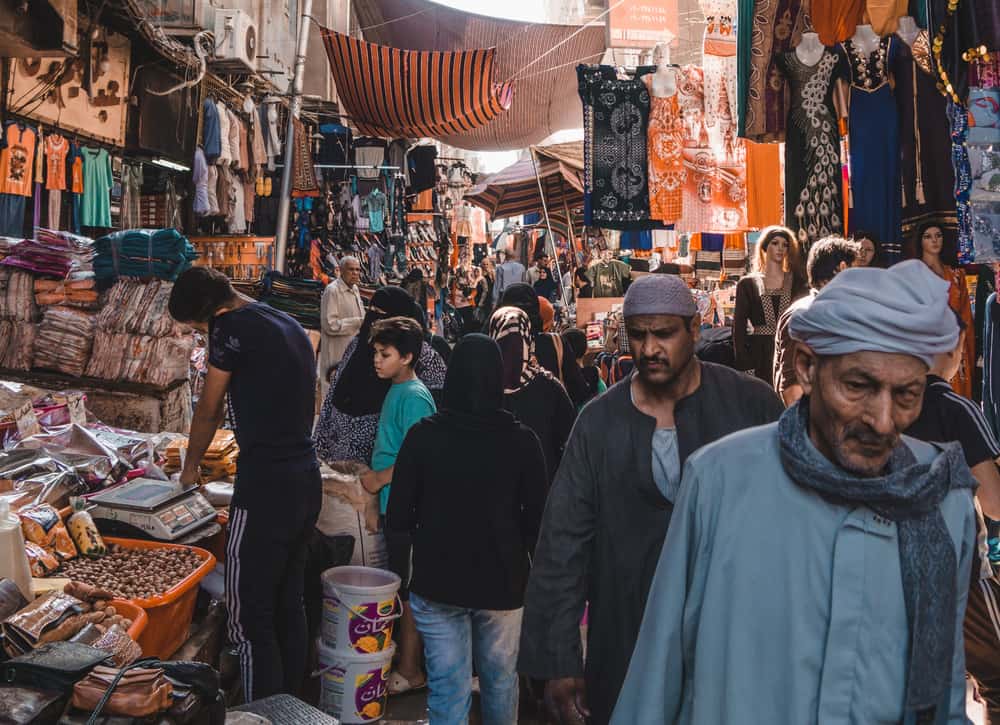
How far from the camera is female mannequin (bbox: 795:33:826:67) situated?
5.23m

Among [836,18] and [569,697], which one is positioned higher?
[836,18]

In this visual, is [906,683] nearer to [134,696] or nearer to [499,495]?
[134,696]

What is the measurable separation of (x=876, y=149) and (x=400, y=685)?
3825mm

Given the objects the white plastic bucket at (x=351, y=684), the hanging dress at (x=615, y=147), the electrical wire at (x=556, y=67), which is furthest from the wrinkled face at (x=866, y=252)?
the electrical wire at (x=556, y=67)

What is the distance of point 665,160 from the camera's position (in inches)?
291

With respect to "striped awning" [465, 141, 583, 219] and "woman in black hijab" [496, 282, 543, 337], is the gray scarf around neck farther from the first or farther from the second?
"striped awning" [465, 141, 583, 219]

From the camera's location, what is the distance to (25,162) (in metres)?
7.76

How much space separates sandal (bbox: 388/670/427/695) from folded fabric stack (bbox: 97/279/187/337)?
3003 millimetres

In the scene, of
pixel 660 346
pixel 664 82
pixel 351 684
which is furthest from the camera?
pixel 664 82

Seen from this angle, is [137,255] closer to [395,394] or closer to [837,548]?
[395,394]

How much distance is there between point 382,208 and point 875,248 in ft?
31.4

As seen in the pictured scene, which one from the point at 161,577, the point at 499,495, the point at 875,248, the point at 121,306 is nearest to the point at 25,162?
the point at 121,306

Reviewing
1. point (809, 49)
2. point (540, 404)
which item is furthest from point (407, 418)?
point (809, 49)

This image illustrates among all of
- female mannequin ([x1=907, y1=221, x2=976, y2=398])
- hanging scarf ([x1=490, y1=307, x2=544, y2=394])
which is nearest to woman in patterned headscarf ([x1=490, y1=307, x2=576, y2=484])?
hanging scarf ([x1=490, y1=307, x2=544, y2=394])
